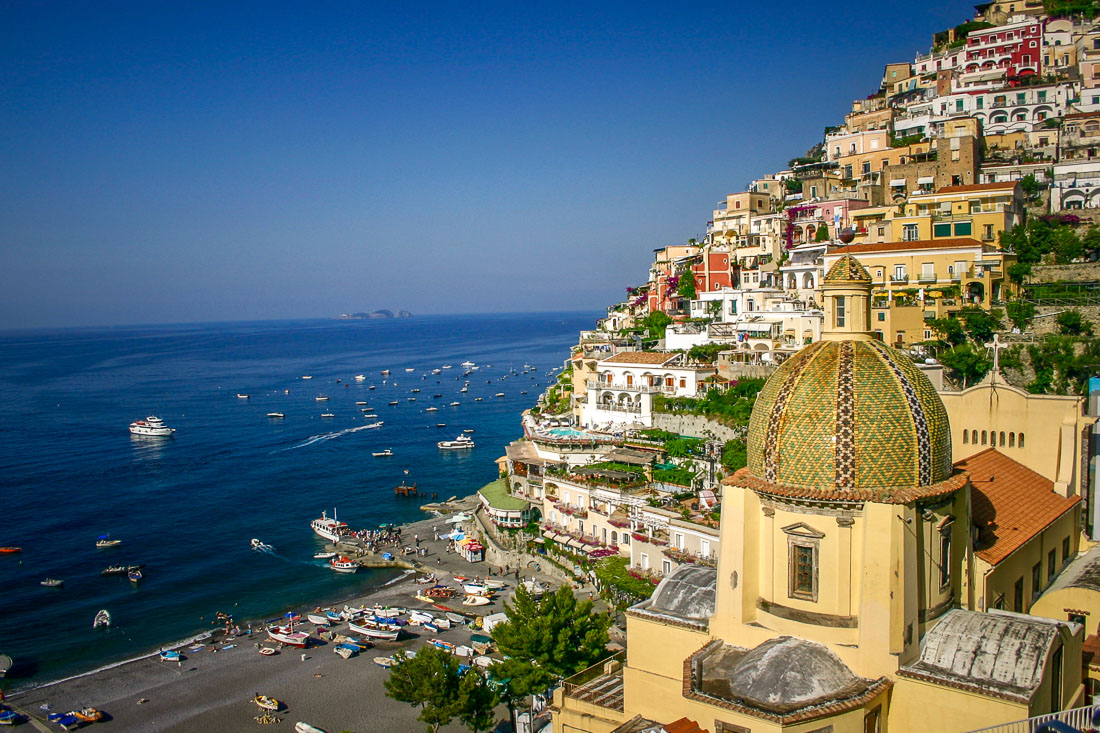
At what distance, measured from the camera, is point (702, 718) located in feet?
44.0

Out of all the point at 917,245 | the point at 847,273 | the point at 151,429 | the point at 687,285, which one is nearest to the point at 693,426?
the point at 917,245

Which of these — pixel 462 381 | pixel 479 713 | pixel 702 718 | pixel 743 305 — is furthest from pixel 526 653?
pixel 462 381

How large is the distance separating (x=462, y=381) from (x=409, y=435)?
145ft

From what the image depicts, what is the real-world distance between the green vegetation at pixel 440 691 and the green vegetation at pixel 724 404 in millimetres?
22708

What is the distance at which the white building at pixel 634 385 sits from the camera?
45.8 metres

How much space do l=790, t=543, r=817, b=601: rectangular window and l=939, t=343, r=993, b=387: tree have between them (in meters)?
27.2

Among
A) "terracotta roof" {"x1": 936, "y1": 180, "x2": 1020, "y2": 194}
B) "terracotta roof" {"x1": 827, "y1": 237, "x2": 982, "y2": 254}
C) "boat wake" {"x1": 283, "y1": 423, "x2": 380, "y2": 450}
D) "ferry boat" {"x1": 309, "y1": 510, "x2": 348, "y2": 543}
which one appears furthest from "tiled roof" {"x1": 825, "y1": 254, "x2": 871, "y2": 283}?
"boat wake" {"x1": 283, "y1": 423, "x2": 380, "y2": 450}

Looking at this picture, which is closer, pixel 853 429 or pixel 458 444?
pixel 853 429

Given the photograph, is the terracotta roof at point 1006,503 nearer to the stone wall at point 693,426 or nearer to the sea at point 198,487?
the stone wall at point 693,426

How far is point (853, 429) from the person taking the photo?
13945 mm

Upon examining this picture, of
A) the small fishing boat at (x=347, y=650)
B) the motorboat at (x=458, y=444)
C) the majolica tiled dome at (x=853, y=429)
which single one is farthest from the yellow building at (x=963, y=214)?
the motorboat at (x=458, y=444)

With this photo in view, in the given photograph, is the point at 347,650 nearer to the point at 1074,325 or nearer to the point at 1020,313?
the point at 1020,313

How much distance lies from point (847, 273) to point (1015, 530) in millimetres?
7458

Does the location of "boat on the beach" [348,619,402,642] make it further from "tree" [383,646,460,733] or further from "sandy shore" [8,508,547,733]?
"tree" [383,646,460,733]
